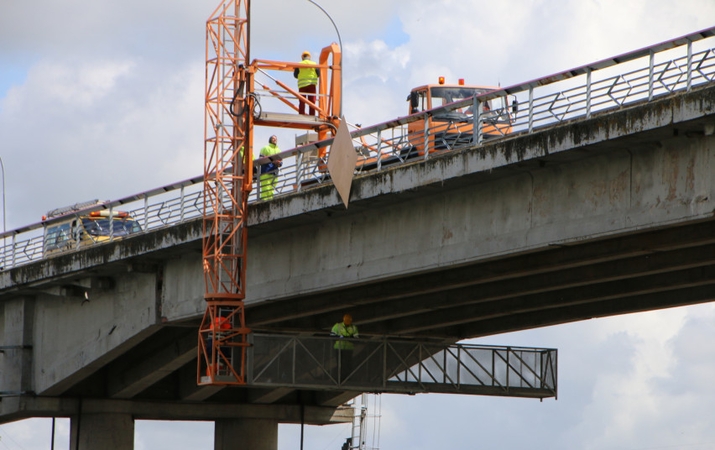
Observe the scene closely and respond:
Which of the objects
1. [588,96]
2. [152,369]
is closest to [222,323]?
[152,369]

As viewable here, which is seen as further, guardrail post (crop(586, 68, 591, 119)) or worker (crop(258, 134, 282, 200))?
worker (crop(258, 134, 282, 200))

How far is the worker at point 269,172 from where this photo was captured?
32.7m

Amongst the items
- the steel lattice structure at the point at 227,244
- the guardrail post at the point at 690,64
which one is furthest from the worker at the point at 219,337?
the guardrail post at the point at 690,64

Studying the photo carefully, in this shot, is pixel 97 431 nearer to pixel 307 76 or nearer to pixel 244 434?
pixel 244 434

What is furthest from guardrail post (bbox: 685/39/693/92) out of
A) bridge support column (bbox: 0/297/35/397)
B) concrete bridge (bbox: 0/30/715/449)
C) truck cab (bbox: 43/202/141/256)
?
bridge support column (bbox: 0/297/35/397)

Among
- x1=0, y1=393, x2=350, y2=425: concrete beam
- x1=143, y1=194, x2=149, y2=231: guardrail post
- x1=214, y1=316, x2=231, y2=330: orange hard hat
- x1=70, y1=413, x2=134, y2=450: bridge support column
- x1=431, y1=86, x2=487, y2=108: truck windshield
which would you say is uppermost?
x1=431, y1=86, x2=487, y2=108: truck windshield

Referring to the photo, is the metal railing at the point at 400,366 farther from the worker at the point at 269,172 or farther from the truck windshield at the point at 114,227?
the truck windshield at the point at 114,227

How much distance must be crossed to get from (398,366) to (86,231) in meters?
9.98

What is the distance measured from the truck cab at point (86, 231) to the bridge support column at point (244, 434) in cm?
854

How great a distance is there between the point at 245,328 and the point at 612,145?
13.1m

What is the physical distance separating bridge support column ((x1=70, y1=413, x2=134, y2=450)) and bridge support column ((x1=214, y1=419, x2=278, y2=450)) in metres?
4.10

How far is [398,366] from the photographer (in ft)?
112

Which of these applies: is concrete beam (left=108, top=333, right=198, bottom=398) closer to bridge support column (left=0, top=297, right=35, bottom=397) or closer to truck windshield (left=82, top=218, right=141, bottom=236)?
bridge support column (left=0, top=297, right=35, bottom=397)

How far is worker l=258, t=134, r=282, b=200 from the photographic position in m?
32.7
